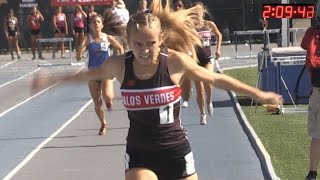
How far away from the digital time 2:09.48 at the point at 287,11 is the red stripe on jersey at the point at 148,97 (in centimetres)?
1012

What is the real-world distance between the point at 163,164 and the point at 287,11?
402 inches

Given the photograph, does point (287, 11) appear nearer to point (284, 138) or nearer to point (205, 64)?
point (205, 64)

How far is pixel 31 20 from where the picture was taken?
113ft

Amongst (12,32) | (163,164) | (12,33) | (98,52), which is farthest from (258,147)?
(12,32)

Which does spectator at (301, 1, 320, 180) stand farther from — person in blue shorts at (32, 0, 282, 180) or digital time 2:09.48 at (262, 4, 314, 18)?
digital time 2:09.48 at (262, 4, 314, 18)

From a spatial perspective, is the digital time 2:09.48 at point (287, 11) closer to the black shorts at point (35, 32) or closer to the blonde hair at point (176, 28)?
the blonde hair at point (176, 28)

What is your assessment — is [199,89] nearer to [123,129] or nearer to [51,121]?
[123,129]

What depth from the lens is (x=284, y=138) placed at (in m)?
12.5

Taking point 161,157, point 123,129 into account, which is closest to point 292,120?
point 123,129

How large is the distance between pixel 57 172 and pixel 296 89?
6248mm

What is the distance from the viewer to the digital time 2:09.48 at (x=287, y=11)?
15.8 metres

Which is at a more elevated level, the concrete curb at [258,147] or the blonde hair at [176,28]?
the blonde hair at [176,28]

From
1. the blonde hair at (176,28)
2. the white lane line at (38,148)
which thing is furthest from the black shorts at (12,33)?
the blonde hair at (176,28)

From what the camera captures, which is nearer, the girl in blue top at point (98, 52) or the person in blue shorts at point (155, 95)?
the person in blue shorts at point (155, 95)
